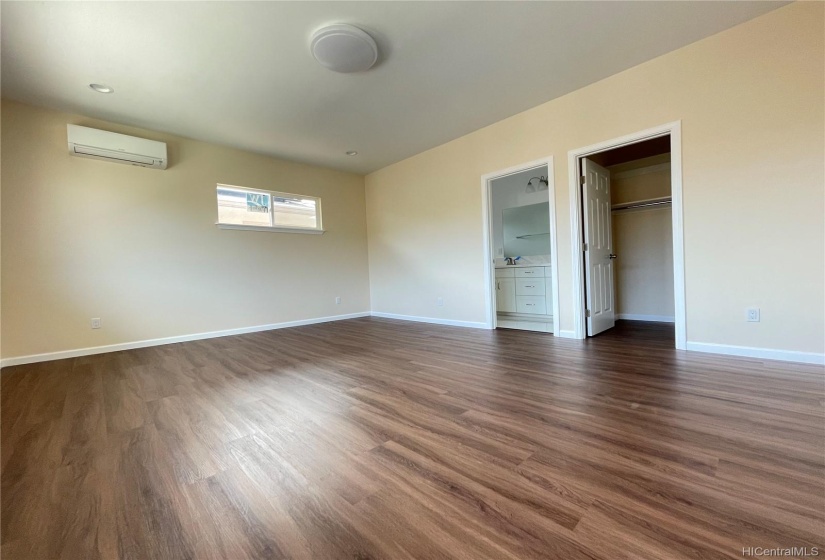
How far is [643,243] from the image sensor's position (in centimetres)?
465

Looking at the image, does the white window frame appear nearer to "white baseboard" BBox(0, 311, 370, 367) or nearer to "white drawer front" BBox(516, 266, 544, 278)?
"white baseboard" BBox(0, 311, 370, 367)

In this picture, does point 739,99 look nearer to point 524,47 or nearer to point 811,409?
point 524,47

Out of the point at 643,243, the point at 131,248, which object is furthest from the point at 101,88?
the point at 643,243

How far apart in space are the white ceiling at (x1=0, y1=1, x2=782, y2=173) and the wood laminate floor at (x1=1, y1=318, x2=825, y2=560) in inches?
106

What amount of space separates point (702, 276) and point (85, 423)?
4.66 m

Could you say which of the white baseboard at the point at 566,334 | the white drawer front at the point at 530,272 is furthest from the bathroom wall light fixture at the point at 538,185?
the white baseboard at the point at 566,334

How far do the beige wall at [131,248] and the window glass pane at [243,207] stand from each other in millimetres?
160

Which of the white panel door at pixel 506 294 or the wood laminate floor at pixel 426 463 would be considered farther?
the white panel door at pixel 506 294

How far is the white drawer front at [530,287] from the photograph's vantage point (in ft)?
16.3

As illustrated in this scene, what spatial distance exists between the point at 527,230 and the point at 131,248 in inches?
240

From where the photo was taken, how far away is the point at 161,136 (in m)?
4.08

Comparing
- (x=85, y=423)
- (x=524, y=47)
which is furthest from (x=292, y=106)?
(x=85, y=423)

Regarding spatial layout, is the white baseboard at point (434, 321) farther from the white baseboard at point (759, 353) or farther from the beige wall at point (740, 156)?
the white baseboard at point (759, 353)

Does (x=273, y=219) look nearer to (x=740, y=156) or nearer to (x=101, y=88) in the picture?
(x=101, y=88)
